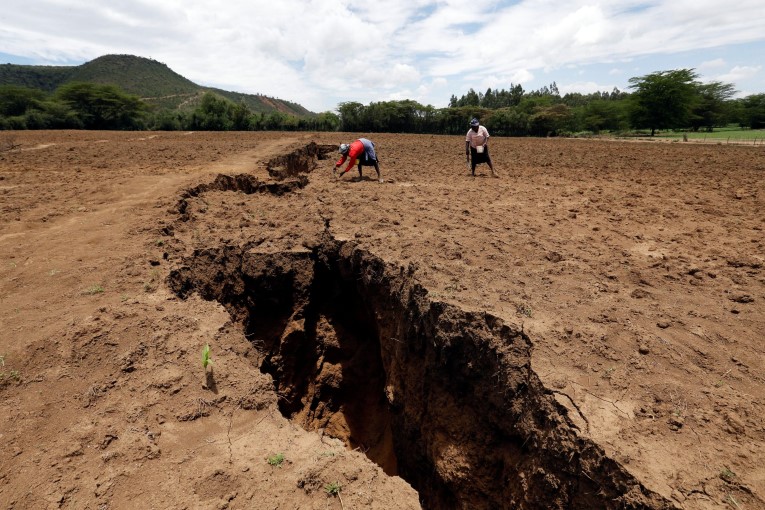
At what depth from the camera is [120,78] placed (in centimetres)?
8625

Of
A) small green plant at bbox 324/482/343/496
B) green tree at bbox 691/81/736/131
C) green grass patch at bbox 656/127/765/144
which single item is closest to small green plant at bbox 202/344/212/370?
small green plant at bbox 324/482/343/496

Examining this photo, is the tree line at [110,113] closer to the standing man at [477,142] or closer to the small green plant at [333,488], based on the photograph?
the standing man at [477,142]

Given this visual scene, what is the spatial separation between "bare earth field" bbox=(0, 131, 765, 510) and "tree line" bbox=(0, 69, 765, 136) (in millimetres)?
35418

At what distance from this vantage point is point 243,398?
3342mm

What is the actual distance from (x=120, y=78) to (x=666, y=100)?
99.9 meters

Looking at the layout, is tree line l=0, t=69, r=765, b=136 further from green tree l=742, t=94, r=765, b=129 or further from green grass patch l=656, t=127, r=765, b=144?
green grass patch l=656, t=127, r=765, b=144

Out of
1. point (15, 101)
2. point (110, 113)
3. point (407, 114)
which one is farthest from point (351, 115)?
point (15, 101)

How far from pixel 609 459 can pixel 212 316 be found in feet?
12.6

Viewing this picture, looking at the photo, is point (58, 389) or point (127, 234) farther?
point (127, 234)

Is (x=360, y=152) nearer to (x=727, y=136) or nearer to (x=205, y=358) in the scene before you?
(x=205, y=358)

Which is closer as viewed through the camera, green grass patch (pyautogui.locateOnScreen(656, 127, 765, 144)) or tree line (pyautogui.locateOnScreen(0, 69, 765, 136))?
green grass patch (pyautogui.locateOnScreen(656, 127, 765, 144))

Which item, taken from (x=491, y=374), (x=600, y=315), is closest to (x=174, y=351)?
(x=491, y=374)

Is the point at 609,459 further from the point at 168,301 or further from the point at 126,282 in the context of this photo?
the point at 126,282

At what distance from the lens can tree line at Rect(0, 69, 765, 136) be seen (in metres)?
37.5
